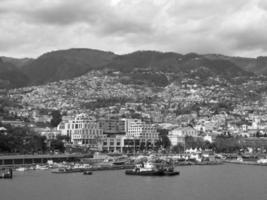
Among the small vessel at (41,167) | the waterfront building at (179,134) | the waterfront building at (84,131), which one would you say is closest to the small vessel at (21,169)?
the small vessel at (41,167)

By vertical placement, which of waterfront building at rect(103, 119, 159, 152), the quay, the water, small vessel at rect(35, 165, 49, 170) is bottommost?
the water

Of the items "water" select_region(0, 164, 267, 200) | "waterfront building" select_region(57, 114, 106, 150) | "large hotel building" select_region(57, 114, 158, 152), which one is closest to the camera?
"water" select_region(0, 164, 267, 200)

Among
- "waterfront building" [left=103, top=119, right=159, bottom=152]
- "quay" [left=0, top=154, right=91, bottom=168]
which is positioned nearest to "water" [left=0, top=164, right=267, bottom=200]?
"quay" [left=0, top=154, right=91, bottom=168]

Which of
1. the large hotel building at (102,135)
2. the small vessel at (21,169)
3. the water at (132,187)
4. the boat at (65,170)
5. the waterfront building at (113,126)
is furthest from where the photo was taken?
the waterfront building at (113,126)

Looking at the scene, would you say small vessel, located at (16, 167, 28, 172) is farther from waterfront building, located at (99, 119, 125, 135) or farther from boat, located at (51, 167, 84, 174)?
waterfront building, located at (99, 119, 125, 135)

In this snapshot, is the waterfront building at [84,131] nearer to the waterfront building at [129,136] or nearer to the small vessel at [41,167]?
the waterfront building at [129,136]

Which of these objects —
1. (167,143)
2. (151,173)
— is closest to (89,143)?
(167,143)

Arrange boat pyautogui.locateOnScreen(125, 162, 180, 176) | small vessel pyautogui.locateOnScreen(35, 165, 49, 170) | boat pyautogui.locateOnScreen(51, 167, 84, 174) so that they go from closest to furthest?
boat pyautogui.locateOnScreen(125, 162, 180, 176) < boat pyautogui.locateOnScreen(51, 167, 84, 174) < small vessel pyautogui.locateOnScreen(35, 165, 49, 170)

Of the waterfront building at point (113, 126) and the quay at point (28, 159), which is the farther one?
the waterfront building at point (113, 126)

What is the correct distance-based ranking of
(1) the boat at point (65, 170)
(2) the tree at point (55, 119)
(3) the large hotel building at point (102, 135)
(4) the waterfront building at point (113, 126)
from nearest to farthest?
(1) the boat at point (65, 170)
(3) the large hotel building at point (102, 135)
(4) the waterfront building at point (113, 126)
(2) the tree at point (55, 119)
